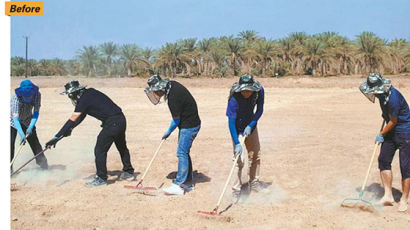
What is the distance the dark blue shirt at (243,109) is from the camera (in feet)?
19.3

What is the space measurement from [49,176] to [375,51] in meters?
44.8

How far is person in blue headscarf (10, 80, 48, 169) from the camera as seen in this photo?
23.4ft

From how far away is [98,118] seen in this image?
698cm

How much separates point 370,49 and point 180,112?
147 feet

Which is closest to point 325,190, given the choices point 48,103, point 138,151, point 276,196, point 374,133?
point 276,196

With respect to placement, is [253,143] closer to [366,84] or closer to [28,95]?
[366,84]

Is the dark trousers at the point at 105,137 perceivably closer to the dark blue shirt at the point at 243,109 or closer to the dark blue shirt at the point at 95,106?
the dark blue shirt at the point at 95,106

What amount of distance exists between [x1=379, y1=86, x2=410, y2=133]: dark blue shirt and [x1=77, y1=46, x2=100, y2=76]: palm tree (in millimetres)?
11504

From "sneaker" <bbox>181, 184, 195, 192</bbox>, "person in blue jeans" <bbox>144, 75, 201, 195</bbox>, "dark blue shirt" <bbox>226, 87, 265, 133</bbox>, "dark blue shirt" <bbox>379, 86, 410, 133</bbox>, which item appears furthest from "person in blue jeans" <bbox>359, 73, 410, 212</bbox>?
"sneaker" <bbox>181, 184, 195, 192</bbox>

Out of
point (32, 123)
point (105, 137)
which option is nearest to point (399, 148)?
point (105, 137)

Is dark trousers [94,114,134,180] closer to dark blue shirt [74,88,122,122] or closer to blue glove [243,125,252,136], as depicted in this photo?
dark blue shirt [74,88,122,122]

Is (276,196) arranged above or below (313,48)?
below

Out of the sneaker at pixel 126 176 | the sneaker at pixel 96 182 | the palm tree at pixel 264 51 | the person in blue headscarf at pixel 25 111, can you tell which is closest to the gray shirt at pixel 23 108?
the person in blue headscarf at pixel 25 111

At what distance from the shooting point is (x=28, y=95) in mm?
7152
